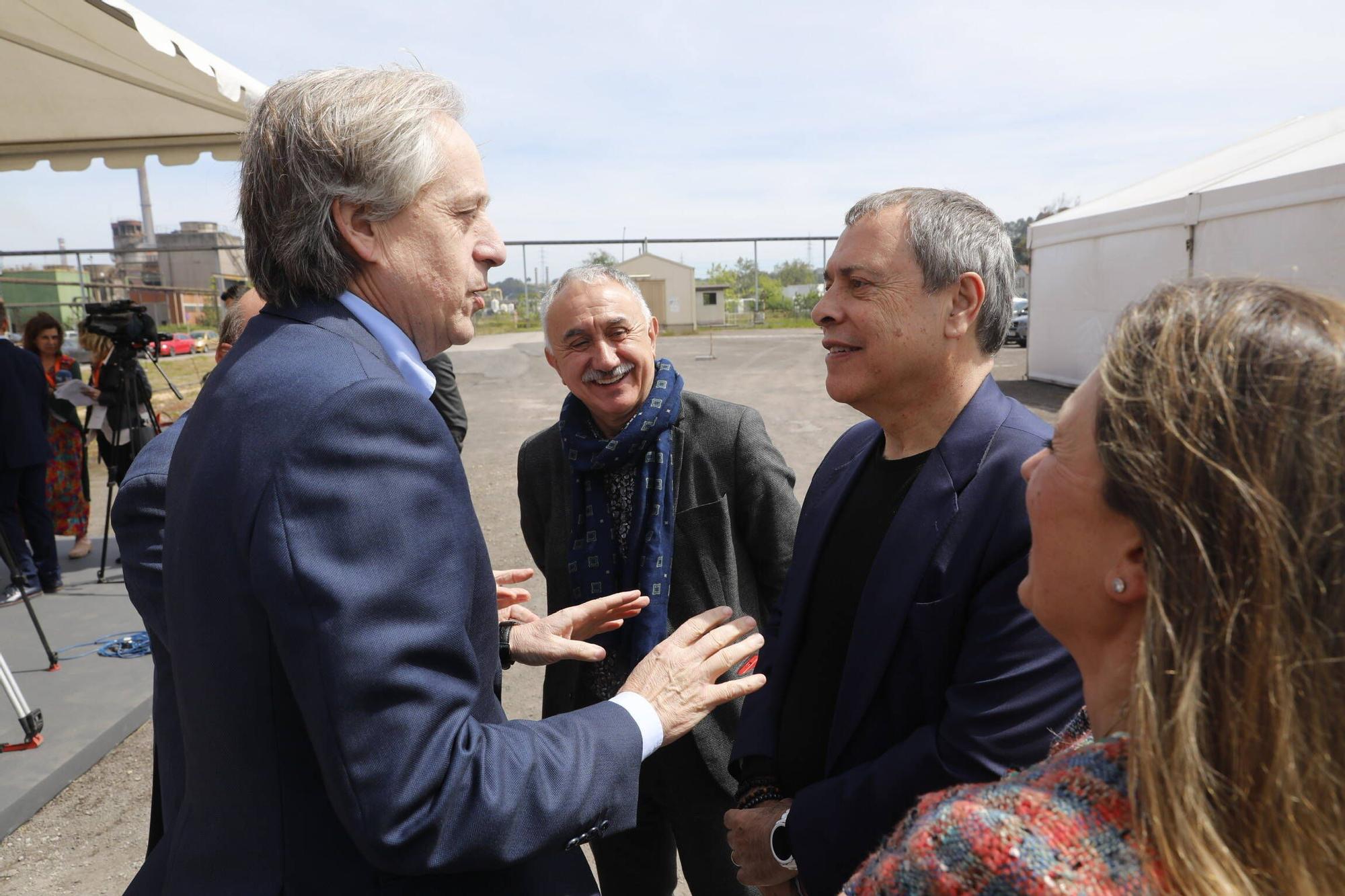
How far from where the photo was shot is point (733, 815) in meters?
1.77

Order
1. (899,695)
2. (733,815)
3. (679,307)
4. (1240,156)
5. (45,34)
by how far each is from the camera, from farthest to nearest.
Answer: (679,307)
(1240,156)
(45,34)
(733,815)
(899,695)

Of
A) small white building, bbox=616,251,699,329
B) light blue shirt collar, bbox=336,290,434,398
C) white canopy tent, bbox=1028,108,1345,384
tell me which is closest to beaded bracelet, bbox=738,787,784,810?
light blue shirt collar, bbox=336,290,434,398

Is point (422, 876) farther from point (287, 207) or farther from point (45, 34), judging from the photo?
point (45, 34)

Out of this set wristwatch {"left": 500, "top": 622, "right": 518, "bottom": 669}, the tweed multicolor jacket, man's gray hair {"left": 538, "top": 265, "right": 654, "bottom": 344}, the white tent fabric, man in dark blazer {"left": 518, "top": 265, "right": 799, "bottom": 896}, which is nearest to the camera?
the tweed multicolor jacket

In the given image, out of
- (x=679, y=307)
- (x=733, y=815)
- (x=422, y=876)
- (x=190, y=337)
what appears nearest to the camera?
(x=422, y=876)

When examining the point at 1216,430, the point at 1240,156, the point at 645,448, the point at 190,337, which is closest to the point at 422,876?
the point at 1216,430

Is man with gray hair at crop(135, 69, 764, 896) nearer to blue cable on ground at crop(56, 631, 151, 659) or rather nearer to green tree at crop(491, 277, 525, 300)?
blue cable on ground at crop(56, 631, 151, 659)

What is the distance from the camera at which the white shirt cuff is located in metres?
1.27

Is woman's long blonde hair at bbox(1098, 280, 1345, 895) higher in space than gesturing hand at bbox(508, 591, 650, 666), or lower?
higher

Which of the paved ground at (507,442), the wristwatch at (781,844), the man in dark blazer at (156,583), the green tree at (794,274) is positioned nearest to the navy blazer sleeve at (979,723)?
the wristwatch at (781,844)

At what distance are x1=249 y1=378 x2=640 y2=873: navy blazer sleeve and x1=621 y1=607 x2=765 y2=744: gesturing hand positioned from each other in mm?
280

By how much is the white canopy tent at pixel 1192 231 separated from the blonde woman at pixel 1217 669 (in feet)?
20.3

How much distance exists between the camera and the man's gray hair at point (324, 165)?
1.17 meters

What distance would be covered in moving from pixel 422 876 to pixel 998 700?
0.93m
